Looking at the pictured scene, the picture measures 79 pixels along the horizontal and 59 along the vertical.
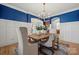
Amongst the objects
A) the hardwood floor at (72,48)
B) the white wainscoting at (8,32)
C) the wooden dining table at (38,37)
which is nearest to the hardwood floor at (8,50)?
the white wainscoting at (8,32)

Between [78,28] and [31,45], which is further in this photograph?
[31,45]

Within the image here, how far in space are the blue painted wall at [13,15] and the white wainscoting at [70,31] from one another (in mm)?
531

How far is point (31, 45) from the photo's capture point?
1794 millimetres

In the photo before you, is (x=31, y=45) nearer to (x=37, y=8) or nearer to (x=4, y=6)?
(x=37, y=8)

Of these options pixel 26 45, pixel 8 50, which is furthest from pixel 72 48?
pixel 8 50

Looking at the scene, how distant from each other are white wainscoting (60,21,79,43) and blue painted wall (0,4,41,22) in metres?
0.53

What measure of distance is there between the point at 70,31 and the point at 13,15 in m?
0.92

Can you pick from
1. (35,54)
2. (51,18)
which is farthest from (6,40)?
(51,18)

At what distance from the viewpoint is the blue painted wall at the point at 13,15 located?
1.67 meters

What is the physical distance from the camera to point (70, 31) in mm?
1684

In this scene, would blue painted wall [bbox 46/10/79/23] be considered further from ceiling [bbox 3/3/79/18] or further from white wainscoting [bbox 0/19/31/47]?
white wainscoting [bbox 0/19/31/47]

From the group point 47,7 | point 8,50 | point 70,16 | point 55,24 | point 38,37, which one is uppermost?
point 47,7

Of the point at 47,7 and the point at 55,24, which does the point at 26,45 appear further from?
the point at 47,7

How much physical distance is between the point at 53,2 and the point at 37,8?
0.27 meters
